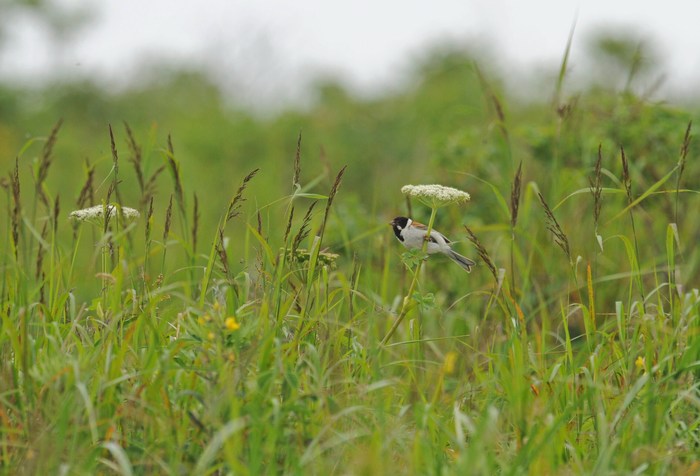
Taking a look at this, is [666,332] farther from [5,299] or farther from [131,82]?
[131,82]

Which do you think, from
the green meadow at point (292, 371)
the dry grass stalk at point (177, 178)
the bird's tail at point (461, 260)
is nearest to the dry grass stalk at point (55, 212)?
the green meadow at point (292, 371)

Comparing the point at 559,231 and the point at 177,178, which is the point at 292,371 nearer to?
the point at 177,178

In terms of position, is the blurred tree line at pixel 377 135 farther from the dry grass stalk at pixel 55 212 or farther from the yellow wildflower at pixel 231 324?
the yellow wildflower at pixel 231 324

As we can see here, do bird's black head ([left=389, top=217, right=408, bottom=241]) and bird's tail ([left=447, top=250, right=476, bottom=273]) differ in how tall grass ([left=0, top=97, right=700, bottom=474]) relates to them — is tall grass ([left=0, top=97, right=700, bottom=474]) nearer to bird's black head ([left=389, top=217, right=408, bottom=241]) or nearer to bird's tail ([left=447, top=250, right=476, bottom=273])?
bird's tail ([left=447, top=250, right=476, bottom=273])

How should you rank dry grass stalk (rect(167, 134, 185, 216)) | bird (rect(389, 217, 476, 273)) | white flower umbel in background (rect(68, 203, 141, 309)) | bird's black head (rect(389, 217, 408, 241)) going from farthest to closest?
bird's black head (rect(389, 217, 408, 241)), bird (rect(389, 217, 476, 273)), white flower umbel in background (rect(68, 203, 141, 309)), dry grass stalk (rect(167, 134, 185, 216))

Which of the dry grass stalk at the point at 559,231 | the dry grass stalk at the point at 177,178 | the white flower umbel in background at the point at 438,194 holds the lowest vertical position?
the dry grass stalk at the point at 559,231

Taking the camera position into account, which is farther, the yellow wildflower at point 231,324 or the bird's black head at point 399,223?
the bird's black head at point 399,223

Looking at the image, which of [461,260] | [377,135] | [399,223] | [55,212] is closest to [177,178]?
[55,212]

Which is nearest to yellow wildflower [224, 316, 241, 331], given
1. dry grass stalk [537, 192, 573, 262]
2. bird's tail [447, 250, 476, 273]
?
dry grass stalk [537, 192, 573, 262]

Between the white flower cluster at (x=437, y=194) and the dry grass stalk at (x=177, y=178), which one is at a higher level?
the dry grass stalk at (x=177, y=178)

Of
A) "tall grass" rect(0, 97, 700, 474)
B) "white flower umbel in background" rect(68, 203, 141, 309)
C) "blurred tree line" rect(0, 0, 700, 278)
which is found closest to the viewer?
"tall grass" rect(0, 97, 700, 474)

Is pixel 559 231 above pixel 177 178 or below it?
below

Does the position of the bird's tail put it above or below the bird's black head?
below

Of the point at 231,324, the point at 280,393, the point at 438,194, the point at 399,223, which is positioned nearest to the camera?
the point at 231,324
